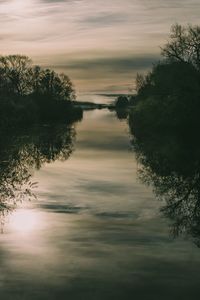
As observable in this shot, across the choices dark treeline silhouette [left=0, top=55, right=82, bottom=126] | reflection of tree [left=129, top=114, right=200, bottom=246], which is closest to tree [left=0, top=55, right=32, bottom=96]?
dark treeline silhouette [left=0, top=55, right=82, bottom=126]

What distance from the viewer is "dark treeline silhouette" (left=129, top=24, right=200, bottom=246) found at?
27725 mm

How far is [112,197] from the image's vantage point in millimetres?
25703

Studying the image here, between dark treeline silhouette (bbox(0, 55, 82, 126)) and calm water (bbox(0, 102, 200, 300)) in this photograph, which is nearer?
calm water (bbox(0, 102, 200, 300))

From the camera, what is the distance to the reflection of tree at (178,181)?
19578 mm

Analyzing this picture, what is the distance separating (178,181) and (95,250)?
13.7 metres

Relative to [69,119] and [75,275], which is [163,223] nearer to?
[75,275]

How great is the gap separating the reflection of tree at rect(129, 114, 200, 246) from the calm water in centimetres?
60

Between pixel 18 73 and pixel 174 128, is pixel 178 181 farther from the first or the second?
pixel 18 73

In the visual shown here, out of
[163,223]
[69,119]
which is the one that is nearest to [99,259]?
[163,223]

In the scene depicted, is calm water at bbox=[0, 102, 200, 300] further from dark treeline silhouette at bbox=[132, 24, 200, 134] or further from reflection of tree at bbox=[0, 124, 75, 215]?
dark treeline silhouette at bbox=[132, 24, 200, 134]

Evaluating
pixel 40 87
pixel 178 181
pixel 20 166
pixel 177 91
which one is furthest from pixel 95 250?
pixel 40 87

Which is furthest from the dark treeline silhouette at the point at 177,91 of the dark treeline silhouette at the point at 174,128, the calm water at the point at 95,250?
the calm water at the point at 95,250

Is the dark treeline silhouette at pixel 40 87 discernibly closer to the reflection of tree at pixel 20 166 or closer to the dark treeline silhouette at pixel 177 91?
the dark treeline silhouette at pixel 177 91

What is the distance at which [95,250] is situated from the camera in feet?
51.3
